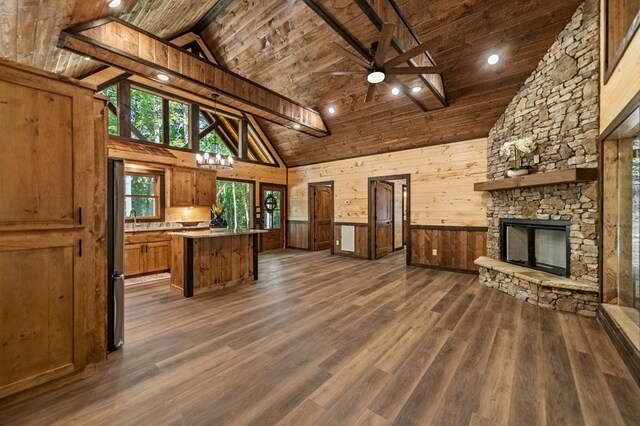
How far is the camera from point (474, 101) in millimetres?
4840

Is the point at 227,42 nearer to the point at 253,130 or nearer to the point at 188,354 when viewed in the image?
the point at 253,130

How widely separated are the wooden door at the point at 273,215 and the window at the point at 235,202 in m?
0.56

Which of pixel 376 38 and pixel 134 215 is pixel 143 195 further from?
Answer: pixel 376 38

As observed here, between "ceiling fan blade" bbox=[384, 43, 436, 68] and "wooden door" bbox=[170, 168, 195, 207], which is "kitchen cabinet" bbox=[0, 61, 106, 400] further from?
"wooden door" bbox=[170, 168, 195, 207]

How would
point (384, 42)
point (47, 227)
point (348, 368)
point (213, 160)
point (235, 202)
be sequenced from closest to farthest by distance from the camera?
1. point (47, 227)
2. point (348, 368)
3. point (384, 42)
4. point (213, 160)
5. point (235, 202)

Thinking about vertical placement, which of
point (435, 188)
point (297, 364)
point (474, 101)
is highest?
point (474, 101)

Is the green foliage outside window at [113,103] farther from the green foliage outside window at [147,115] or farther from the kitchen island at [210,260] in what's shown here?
the kitchen island at [210,260]

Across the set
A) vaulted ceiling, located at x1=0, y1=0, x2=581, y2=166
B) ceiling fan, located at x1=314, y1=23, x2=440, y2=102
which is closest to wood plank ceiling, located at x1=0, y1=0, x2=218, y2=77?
vaulted ceiling, located at x1=0, y1=0, x2=581, y2=166

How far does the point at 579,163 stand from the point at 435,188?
2636 mm

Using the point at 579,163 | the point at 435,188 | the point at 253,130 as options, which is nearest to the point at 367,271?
the point at 435,188

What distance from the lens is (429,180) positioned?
6.04 m

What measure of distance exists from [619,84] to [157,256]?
7.18 metres

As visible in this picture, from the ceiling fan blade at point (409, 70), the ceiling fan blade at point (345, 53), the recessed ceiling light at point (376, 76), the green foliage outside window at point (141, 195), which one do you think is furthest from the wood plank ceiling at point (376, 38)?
the green foliage outside window at point (141, 195)

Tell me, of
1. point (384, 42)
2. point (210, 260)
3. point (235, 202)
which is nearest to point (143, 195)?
point (210, 260)
